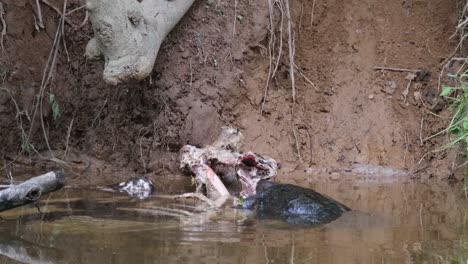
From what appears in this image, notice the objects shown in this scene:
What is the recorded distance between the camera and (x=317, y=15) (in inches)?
260

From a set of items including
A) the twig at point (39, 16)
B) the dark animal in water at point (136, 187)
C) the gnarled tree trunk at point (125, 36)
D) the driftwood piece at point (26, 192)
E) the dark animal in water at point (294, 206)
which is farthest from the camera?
the twig at point (39, 16)

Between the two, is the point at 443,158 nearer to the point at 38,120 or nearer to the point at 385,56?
the point at 385,56

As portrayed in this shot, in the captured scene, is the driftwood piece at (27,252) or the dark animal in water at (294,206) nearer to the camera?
the driftwood piece at (27,252)

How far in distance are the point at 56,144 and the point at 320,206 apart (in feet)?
9.87

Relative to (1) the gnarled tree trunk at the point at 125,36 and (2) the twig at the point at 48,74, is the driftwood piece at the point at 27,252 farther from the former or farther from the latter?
(2) the twig at the point at 48,74

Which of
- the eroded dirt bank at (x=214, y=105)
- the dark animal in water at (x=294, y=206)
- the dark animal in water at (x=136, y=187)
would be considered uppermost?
the eroded dirt bank at (x=214, y=105)

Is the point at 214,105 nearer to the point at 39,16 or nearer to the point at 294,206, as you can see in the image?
the point at 39,16

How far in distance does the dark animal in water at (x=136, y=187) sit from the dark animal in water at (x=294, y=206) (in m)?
0.92

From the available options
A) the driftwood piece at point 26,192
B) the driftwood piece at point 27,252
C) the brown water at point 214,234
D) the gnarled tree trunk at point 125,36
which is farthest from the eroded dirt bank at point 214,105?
the driftwood piece at point 27,252

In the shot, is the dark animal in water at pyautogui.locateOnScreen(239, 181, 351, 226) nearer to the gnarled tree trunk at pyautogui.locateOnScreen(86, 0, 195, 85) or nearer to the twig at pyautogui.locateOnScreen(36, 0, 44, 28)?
the gnarled tree trunk at pyautogui.locateOnScreen(86, 0, 195, 85)

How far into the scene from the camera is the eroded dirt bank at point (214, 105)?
578 cm

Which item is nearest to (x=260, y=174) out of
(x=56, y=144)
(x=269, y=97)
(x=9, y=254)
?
(x=269, y=97)

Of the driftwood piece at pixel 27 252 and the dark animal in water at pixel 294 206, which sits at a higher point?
the dark animal in water at pixel 294 206

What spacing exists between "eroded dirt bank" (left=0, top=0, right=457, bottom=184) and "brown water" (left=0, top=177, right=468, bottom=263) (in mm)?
1199
